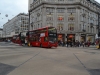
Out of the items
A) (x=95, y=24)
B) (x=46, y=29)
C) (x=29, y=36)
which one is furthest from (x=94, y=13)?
(x=46, y=29)

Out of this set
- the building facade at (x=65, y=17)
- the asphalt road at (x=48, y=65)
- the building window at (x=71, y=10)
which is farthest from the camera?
the building window at (x=71, y=10)

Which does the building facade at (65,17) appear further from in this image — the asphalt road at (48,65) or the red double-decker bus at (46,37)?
the asphalt road at (48,65)

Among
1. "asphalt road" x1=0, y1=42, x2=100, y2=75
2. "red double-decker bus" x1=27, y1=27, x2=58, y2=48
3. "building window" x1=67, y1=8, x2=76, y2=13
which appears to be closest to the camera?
"asphalt road" x1=0, y1=42, x2=100, y2=75

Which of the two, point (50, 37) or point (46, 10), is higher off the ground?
point (46, 10)

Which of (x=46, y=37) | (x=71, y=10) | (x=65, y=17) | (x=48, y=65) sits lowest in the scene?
(x=48, y=65)

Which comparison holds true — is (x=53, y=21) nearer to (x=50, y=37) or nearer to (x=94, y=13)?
(x=94, y=13)

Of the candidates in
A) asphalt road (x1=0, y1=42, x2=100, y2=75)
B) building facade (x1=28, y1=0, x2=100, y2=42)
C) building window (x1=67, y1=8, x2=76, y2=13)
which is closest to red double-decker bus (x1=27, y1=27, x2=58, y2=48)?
asphalt road (x1=0, y1=42, x2=100, y2=75)

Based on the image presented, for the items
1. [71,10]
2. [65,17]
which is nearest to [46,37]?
[65,17]

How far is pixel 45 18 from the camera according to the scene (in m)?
56.4

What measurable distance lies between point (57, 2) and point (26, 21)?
51.2 metres

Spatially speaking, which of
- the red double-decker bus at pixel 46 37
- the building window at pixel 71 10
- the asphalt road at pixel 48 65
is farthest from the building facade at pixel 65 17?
the asphalt road at pixel 48 65

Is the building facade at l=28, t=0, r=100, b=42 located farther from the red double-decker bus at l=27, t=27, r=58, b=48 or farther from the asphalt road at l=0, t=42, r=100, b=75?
the asphalt road at l=0, t=42, r=100, b=75

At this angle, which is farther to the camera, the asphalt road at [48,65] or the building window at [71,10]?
the building window at [71,10]

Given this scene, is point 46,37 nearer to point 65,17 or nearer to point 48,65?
point 48,65
